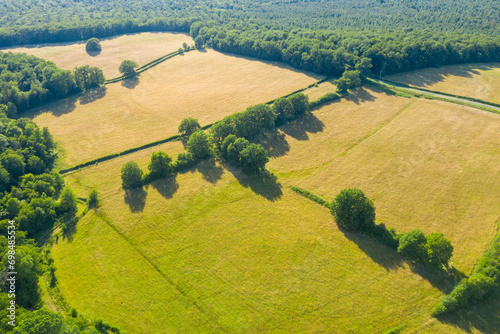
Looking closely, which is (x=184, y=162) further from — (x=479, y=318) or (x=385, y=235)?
(x=479, y=318)

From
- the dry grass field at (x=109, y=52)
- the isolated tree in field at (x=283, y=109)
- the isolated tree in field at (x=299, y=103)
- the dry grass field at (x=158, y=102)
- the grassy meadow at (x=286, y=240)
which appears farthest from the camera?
the dry grass field at (x=109, y=52)

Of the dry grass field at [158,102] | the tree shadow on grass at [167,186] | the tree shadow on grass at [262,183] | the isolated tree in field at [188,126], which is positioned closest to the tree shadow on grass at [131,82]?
the dry grass field at [158,102]

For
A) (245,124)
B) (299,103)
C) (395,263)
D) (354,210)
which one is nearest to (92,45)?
(245,124)

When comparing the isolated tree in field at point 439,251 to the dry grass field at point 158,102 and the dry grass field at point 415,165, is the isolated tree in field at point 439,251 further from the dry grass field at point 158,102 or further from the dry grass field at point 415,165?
the dry grass field at point 158,102

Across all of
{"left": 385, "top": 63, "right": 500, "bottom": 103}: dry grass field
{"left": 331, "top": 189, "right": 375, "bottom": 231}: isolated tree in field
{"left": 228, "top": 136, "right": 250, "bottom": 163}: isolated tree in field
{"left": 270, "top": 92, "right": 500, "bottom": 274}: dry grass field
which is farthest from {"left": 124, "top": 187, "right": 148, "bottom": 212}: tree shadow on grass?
{"left": 385, "top": 63, "right": 500, "bottom": 103}: dry grass field

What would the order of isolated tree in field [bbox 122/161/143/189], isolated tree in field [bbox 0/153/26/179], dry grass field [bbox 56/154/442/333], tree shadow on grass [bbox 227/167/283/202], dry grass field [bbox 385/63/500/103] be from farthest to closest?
dry grass field [bbox 385/63/500/103] < isolated tree in field [bbox 122/161/143/189] < isolated tree in field [bbox 0/153/26/179] < tree shadow on grass [bbox 227/167/283/202] < dry grass field [bbox 56/154/442/333]

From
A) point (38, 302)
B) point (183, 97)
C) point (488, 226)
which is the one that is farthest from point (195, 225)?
point (183, 97)

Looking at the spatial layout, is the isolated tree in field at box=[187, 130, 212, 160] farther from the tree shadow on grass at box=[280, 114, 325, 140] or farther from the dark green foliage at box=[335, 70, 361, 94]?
the dark green foliage at box=[335, 70, 361, 94]

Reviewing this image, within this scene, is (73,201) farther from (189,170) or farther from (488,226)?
(488,226)
